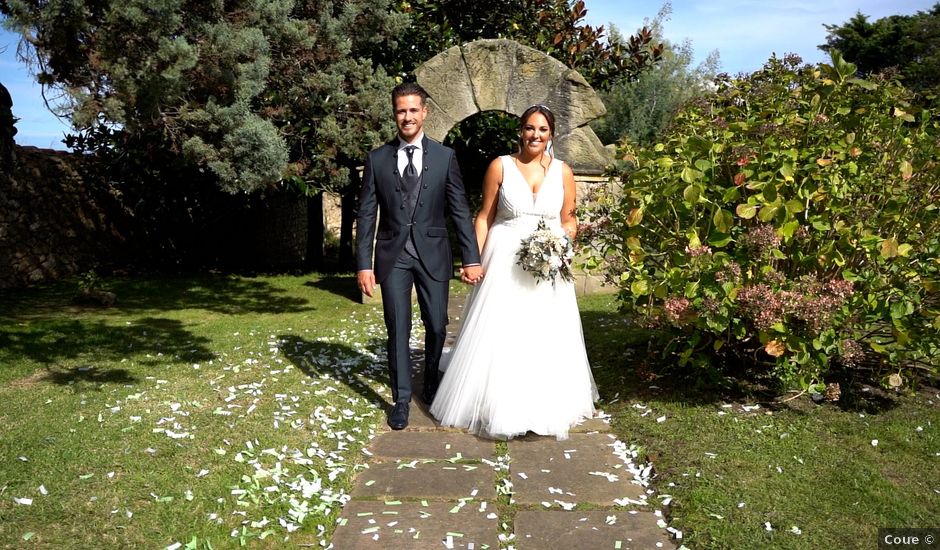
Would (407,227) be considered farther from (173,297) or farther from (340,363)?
(173,297)

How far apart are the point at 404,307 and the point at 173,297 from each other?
6.59 m

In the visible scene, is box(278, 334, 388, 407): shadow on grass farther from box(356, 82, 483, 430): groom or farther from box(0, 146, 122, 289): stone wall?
box(0, 146, 122, 289): stone wall

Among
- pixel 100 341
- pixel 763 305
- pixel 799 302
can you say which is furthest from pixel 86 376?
pixel 799 302

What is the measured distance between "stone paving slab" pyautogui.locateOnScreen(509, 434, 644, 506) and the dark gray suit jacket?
4.27ft

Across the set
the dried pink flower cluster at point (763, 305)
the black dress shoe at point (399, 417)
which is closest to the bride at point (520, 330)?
the black dress shoe at point (399, 417)

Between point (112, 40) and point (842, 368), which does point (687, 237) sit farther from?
point (112, 40)

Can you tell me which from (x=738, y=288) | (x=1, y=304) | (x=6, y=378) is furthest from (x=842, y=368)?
(x=1, y=304)

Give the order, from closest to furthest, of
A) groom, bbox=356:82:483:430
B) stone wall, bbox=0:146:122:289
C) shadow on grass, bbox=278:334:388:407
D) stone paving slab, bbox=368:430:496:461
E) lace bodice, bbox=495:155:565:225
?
stone paving slab, bbox=368:430:496:461, groom, bbox=356:82:483:430, lace bodice, bbox=495:155:565:225, shadow on grass, bbox=278:334:388:407, stone wall, bbox=0:146:122:289

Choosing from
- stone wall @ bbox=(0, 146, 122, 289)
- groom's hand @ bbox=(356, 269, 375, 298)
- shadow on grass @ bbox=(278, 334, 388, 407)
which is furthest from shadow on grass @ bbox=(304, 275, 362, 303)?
groom's hand @ bbox=(356, 269, 375, 298)

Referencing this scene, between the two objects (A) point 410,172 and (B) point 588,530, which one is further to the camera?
(A) point 410,172

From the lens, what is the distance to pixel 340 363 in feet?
20.4

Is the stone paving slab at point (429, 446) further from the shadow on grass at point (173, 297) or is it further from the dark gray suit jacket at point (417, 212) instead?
the shadow on grass at point (173, 297)

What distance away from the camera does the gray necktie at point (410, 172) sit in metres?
4.55

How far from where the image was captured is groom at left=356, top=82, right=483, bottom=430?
4.54 meters
